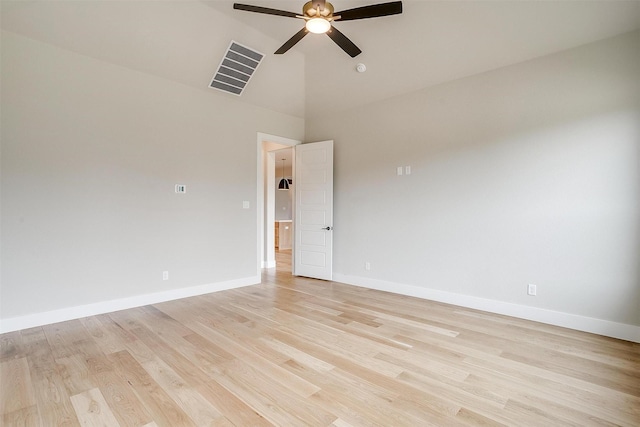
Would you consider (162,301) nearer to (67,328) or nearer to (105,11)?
(67,328)

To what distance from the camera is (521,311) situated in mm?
3594

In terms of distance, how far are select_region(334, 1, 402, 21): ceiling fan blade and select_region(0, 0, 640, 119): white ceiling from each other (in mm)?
993

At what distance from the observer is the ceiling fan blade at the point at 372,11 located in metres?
2.47

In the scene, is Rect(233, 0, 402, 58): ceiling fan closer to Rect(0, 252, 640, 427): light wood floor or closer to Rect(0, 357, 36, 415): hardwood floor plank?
Rect(0, 252, 640, 427): light wood floor

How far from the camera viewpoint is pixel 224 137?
15.6 feet

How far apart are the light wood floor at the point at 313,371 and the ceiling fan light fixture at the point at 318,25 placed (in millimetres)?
2790

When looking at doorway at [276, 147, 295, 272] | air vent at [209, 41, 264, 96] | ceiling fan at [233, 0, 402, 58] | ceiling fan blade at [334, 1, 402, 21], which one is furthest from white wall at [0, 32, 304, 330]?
ceiling fan blade at [334, 1, 402, 21]

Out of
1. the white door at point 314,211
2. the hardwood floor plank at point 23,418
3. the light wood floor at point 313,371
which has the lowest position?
the light wood floor at point 313,371

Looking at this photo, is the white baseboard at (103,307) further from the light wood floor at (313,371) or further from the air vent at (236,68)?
the air vent at (236,68)

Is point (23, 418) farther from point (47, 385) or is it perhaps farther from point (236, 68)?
point (236, 68)

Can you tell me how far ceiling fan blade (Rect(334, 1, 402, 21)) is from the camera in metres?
2.47

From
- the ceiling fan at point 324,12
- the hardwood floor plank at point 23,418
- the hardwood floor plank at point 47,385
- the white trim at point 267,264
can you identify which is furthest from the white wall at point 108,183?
the ceiling fan at point 324,12

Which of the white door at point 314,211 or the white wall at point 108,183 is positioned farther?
the white door at point 314,211

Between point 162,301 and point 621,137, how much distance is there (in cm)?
553
